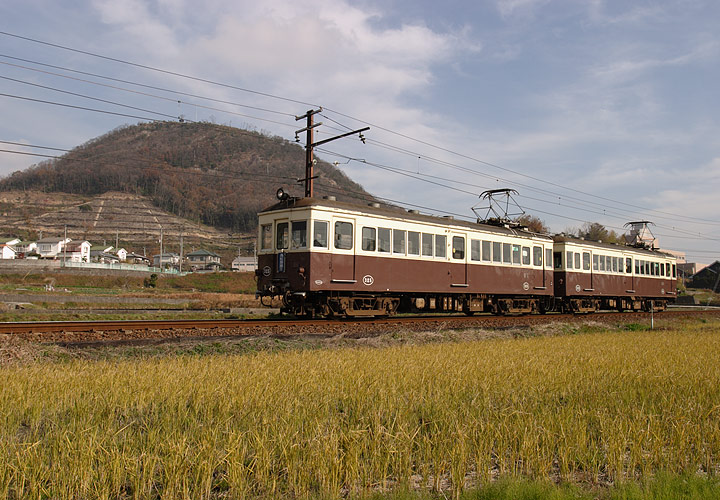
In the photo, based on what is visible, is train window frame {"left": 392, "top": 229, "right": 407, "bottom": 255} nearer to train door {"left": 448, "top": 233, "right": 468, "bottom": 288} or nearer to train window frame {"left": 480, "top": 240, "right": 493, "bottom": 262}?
train door {"left": 448, "top": 233, "right": 468, "bottom": 288}

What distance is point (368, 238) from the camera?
18.6 meters

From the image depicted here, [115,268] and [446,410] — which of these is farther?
[115,268]

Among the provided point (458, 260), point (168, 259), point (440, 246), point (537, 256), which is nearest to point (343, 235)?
point (440, 246)

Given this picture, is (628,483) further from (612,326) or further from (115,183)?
(115,183)

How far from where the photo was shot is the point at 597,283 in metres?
30.9

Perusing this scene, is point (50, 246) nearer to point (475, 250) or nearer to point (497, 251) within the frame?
point (497, 251)

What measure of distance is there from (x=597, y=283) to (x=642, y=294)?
6.17m

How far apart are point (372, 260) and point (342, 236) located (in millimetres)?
1450

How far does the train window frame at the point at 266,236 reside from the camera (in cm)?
1883

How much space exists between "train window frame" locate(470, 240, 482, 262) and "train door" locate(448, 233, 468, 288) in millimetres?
457

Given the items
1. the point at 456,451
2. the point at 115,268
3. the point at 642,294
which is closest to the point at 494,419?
the point at 456,451

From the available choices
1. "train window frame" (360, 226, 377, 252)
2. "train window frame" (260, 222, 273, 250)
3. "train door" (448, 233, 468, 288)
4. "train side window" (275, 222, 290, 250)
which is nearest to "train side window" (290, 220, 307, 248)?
"train side window" (275, 222, 290, 250)

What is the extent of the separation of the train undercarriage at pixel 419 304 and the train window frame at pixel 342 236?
5.25 ft

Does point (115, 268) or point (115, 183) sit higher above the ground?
point (115, 183)
